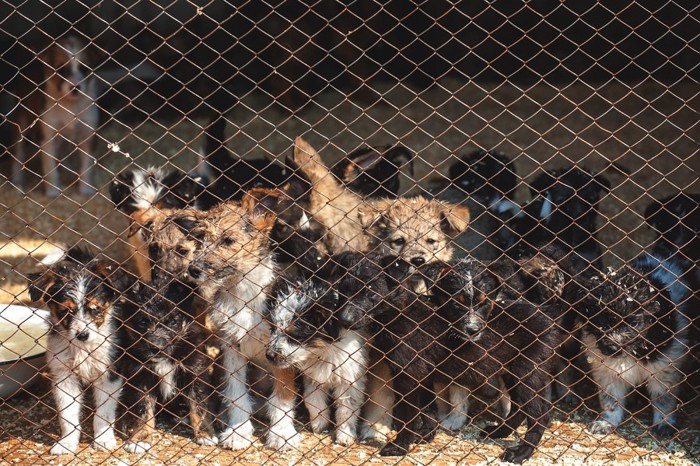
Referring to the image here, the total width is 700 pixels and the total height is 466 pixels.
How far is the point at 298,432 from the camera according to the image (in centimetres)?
569

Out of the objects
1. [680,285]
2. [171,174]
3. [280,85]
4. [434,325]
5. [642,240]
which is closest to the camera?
[434,325]

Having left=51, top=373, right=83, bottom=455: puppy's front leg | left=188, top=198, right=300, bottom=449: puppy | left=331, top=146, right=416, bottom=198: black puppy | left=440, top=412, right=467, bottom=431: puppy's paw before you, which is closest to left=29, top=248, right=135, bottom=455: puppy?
left=51, top=373, right=83, bottom=455: puppy's front leg

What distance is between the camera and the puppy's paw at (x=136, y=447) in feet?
17.7

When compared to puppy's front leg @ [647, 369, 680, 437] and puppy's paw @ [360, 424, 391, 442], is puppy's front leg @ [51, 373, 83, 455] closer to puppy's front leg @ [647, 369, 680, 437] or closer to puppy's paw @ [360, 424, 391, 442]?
puppy's paw @ [360, 424, 391, 442]

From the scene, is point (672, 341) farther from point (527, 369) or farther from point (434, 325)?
point (434, 325)

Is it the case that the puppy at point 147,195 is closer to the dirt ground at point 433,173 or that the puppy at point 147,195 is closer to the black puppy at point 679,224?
the dirt ground at point 433,173

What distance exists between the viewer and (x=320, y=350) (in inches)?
209

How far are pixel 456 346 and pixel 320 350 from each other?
2.69 feet

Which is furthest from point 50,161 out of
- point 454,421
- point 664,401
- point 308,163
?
point 664,401

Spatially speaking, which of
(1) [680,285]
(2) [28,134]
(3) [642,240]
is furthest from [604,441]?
(2) [28,134]

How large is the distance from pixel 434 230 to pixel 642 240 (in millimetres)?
2896

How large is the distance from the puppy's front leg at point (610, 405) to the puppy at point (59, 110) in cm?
523

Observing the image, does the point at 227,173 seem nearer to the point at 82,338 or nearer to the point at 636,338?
the point at 82,338

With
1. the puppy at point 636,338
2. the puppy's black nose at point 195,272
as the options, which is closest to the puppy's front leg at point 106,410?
the puppy's black nose at point 195,272
